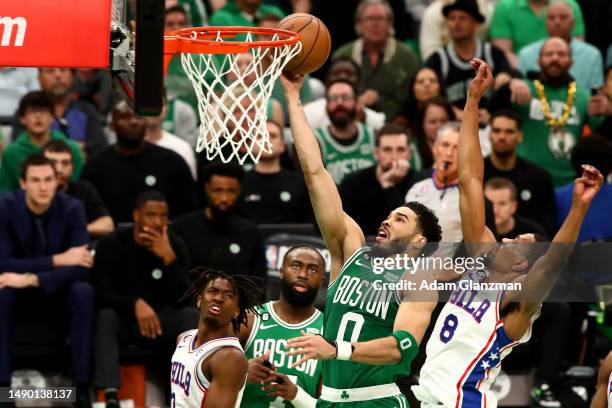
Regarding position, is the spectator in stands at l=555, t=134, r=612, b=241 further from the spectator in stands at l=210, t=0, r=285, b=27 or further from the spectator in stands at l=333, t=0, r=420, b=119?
the spectator in stands at l=210, t=0, r=285, b=27

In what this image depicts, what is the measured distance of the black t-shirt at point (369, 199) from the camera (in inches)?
416

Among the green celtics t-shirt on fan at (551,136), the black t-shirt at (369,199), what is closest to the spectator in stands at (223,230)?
the black t-shirt at (369,199)

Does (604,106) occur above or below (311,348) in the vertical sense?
above

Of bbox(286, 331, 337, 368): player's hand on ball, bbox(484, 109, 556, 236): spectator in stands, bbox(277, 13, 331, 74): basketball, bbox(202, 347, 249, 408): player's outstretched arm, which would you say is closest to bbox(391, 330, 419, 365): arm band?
bbox(286, 331, 337, 368): player's hand on ball

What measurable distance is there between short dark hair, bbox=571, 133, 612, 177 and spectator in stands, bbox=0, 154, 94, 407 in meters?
4.15

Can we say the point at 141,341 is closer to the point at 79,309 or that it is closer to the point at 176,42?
the point at 79,309

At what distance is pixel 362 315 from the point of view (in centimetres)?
747

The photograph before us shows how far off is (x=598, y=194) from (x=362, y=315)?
3892mm

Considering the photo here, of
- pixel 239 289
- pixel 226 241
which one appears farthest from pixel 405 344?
pixel 226 241

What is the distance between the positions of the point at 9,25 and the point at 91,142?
5217 millimetres

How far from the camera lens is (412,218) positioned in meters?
7.62

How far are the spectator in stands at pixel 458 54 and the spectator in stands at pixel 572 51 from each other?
0.83 ft

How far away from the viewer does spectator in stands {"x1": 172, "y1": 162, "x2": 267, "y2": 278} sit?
10.3 metres

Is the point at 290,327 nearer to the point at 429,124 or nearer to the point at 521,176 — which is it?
the point at 521,176
